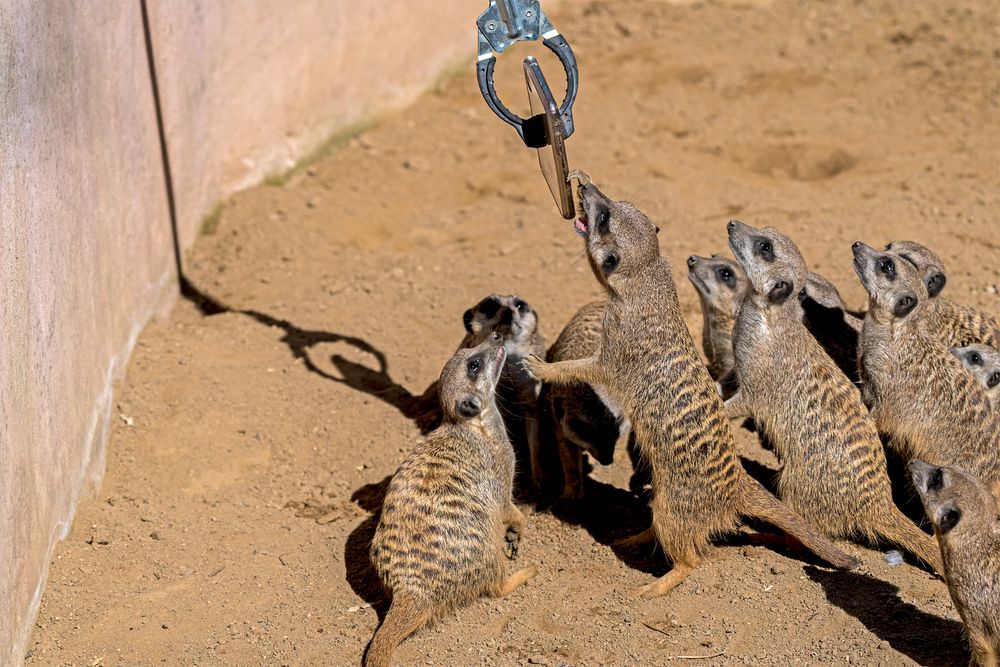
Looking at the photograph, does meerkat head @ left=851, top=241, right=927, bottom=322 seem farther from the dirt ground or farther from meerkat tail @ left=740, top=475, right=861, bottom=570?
meerkat tail @ left=740, top=475, right=861, bottom=570

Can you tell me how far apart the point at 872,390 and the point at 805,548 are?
78 cm

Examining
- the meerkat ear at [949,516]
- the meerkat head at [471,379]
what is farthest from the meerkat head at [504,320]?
the meerkat ear at [949,516]

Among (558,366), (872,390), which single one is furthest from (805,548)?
(558,366)

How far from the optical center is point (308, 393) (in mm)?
5094

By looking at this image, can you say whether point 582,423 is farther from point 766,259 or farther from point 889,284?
point 889,284

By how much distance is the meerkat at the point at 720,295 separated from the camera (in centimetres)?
472

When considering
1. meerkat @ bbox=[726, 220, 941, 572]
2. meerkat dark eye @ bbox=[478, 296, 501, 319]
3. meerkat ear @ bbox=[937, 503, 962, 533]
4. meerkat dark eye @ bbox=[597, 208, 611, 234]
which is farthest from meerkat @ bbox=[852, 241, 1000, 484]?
meerkat dark eye @ bbox=[478, 296, 501, 319]

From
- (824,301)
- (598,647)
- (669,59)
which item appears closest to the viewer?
(598,647)

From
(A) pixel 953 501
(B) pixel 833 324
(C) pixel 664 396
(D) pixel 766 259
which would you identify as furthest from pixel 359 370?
(A) pixel 953 501

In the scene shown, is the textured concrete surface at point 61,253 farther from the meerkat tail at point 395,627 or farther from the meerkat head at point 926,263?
the meerkat head at point 926,263

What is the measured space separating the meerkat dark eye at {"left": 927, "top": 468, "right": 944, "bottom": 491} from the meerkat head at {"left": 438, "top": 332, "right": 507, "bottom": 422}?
157cm

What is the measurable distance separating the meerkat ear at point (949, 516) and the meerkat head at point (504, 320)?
190 centimetres

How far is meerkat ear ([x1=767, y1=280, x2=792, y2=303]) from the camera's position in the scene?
429 centimetres

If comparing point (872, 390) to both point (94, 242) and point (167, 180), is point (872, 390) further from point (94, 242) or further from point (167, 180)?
point (167, 180)
